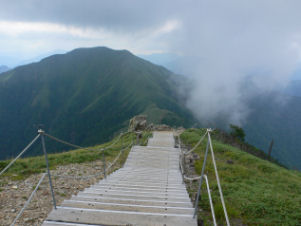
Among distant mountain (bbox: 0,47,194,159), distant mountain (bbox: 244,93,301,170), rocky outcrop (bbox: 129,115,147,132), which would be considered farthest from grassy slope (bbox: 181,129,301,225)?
distant mountain (bbox: 244,93,301,170)

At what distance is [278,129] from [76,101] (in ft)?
565

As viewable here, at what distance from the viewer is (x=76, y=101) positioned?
15562 centimetres

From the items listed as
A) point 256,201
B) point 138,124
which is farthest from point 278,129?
point 256,201

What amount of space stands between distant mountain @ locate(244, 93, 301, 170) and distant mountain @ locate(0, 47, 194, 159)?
59122mm

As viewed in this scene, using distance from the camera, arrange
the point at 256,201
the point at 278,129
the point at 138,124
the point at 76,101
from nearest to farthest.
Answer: the point at 256,201 → the point at 138,124 → the point at 76,101 → the point at 278,129

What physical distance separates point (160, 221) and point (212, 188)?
529 cm

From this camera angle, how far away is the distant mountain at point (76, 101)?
12555 cm

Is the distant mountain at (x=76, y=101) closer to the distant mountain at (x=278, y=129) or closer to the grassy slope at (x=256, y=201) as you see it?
the distant mountain at (x=278, y=129)

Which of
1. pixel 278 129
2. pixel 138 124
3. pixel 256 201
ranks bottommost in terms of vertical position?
pixel 278 129

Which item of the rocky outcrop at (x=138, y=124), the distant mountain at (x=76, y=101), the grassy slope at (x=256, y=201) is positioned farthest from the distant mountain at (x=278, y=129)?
the grassy slope at (x=256, y=201)

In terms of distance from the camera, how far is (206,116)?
543ft

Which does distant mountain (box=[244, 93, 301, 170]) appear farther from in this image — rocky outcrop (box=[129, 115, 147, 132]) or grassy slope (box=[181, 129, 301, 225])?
grassy slope (box=[181, 129, 301, 225])

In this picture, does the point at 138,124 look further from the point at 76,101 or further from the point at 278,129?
the point at 278,129

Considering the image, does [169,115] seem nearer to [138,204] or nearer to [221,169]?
[221,169]
